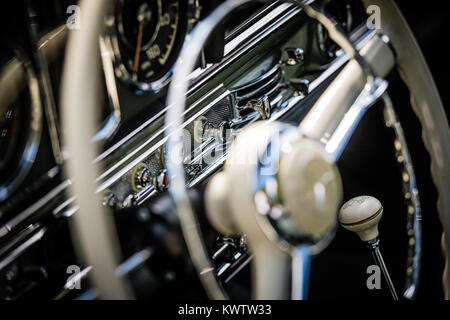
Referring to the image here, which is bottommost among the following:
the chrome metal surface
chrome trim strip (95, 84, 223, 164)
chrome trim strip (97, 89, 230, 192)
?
the chrome metal surface

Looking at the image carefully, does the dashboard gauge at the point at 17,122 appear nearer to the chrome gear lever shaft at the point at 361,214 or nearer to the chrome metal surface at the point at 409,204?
the chrome gear lever shaft at the point at 361,214

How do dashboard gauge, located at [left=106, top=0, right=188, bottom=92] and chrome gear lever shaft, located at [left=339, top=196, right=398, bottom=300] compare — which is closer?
dashboard gauge, located at [left=106, top=0, right=188, bottom=92]

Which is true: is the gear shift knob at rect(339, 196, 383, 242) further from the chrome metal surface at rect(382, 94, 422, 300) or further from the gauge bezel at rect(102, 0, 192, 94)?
the gauge bezel at rect(102, 0, 192, 94)

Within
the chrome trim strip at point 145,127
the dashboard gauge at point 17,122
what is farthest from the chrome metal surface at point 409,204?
the dashboard gauge at point 17,122

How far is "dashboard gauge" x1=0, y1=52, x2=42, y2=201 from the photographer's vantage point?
0.85 m

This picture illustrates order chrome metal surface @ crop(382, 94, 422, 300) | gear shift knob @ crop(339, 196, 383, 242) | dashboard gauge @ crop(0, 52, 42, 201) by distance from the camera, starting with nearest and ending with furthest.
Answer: dashboard gauge @ crop(0, 52, 42, 201)
gear shift knob @ crop(339, 196, 383, 242)
chrome metal surface @ crop(382, 94, 422, 300)

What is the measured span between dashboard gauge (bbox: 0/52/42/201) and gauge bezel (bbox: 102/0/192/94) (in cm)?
14

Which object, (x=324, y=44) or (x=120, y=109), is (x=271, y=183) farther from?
(x=324, y=44)

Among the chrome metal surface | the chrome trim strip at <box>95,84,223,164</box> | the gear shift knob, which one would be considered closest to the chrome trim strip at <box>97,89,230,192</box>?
the chrome trim strip at <box>95,84,223,164</box>

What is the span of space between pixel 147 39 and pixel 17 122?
0.28 metres

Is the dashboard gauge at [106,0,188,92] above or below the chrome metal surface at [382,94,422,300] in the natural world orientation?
above

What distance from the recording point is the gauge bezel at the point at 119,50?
2.88ft

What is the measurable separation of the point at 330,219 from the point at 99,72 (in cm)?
49

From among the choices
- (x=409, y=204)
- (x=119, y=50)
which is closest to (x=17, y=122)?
(x=119, y=50)
